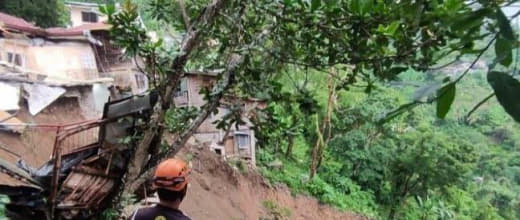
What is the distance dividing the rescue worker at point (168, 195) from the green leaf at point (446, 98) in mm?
1387

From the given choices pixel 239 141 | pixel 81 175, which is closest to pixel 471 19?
→ pixel 81 175

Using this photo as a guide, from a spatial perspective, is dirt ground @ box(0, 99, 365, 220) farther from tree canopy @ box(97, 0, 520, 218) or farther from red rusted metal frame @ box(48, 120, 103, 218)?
tree canopy @ box(97, 0, 520, 218)

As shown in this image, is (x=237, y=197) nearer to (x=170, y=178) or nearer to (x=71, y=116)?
(x=71, y=116)

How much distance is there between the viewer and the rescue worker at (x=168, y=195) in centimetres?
194

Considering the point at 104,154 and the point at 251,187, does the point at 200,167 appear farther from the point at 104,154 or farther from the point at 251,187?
the point at 104,154

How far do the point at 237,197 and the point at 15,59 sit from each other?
19.5 ft

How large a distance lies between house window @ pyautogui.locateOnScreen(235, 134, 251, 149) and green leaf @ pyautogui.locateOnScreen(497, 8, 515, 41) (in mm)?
13972

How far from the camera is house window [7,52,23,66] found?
11.5m

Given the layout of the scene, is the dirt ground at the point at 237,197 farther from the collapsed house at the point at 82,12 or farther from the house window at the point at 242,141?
the collapsed house at the point at 82,12

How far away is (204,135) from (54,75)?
13.3 feet

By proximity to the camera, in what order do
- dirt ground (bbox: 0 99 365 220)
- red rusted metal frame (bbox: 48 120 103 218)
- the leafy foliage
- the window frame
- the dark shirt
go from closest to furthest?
the dark shirt < red rusted metal frame (bbox: 48 120 103 218) < dirt ground (bbox: 0 99 365 220) < the leafy foliage < the window frame

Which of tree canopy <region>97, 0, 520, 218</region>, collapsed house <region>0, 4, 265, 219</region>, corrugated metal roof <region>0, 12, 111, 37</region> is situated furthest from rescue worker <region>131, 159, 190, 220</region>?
corrugated metal roof <region>0, 12, 111, 37</region>

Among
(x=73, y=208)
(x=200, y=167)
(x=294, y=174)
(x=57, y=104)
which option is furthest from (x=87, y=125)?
(x=294, y=174)

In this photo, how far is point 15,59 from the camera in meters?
11.7
